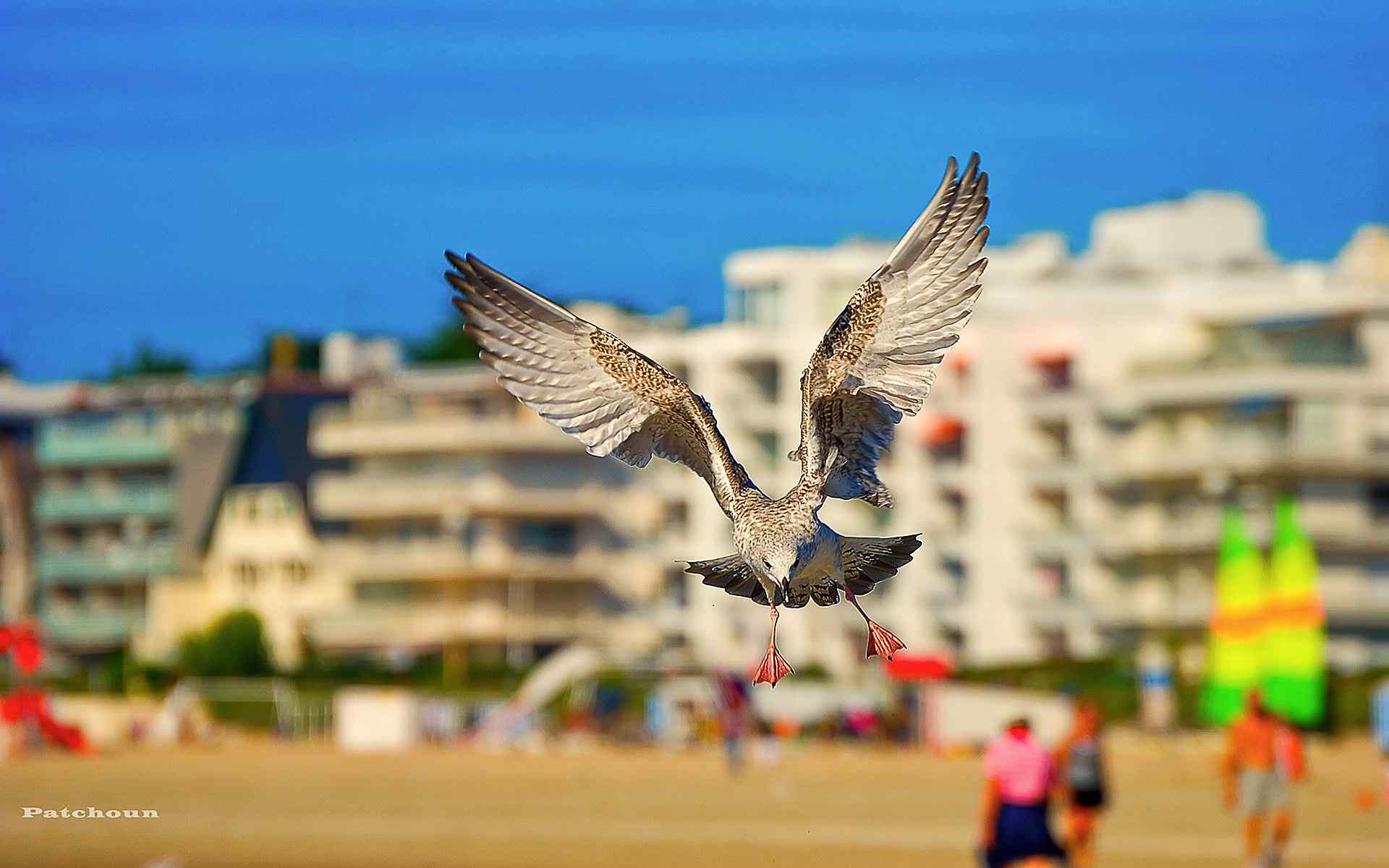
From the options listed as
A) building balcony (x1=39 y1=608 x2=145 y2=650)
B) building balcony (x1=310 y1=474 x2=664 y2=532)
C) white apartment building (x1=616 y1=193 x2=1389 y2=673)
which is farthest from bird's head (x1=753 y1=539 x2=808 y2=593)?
building balcony (x1=39 y1=608 x2=145 y2=650)

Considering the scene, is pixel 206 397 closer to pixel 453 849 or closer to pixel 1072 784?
pixel 453 849

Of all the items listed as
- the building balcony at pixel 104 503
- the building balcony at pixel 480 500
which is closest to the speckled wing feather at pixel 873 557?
the building balcony at pixel 480 500

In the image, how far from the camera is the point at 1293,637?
65938mm

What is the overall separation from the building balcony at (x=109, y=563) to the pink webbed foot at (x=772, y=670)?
398 ft

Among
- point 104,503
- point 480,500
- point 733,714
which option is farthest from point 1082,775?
point 104,503

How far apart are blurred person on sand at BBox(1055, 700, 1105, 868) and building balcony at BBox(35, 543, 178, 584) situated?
4164 inches

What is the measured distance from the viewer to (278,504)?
128 m

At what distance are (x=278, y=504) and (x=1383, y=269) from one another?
55.7m

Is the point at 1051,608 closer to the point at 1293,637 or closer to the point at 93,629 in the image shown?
the point at 1293,637

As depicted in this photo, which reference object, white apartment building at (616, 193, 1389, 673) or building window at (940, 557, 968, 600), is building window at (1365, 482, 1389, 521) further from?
building window at (940, 557, 968, 600)

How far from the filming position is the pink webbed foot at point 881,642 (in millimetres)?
11656

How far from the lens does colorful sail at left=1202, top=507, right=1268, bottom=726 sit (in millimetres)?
65750

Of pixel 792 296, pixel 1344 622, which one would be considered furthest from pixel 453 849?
pixel 792 296

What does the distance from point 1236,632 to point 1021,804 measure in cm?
4631
